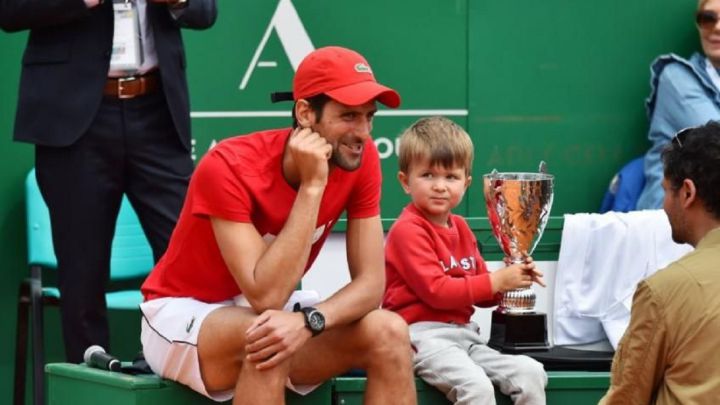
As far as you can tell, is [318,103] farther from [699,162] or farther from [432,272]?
[699,162]

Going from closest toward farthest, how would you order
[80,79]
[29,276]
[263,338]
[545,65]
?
[263,338]
[80,79]
[29,276]
[545,65]

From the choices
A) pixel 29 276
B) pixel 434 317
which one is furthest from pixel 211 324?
pixel 29 276

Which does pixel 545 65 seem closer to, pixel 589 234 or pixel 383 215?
pixel 383 215

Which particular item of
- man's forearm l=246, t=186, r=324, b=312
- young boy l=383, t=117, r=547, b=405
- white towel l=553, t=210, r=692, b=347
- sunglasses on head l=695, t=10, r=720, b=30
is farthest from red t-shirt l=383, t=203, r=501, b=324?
sunglasses on head l=695, t=10, r=720, b=30

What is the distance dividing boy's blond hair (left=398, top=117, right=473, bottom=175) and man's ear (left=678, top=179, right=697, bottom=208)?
51.5 inches

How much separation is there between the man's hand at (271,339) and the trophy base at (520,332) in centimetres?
110

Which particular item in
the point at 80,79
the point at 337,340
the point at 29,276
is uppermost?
the point at 80,79

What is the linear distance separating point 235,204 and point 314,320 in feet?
1.23

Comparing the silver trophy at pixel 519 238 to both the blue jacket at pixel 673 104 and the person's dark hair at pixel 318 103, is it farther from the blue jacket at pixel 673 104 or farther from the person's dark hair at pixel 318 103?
the blue jacket at pixel 673 104

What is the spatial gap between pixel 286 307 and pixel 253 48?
85.4 inches

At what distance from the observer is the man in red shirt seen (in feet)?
14.0

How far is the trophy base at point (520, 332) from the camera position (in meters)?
5.17

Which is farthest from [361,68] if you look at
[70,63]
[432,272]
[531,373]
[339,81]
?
[70,63]

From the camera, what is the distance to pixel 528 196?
519 centimetres
